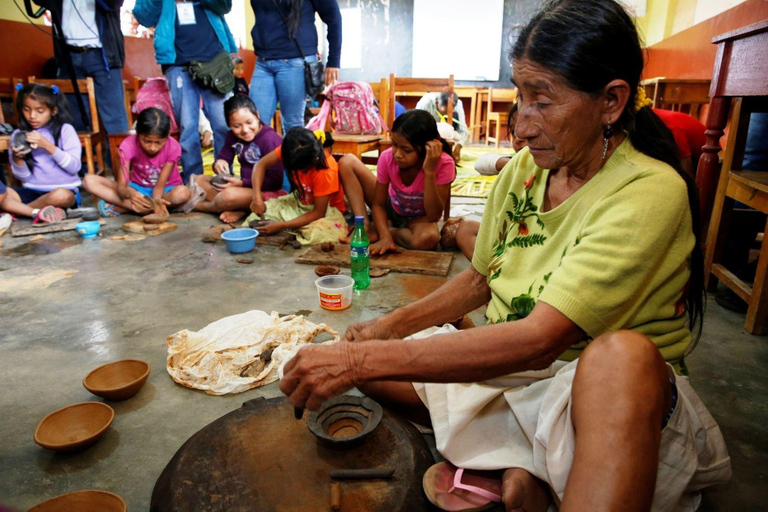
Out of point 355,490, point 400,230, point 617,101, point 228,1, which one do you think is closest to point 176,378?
point 355,490

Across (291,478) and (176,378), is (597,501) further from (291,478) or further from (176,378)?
(176,378)

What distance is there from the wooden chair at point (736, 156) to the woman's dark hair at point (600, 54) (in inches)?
52.1

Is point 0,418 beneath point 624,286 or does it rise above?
beneath

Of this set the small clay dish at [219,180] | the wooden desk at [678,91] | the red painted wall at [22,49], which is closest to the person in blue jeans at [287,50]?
the small clay dish at [219,180]

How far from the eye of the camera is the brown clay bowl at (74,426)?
147 cm

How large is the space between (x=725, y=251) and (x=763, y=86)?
1.17 m

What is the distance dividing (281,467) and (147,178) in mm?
4052

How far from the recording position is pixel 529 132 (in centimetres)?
116

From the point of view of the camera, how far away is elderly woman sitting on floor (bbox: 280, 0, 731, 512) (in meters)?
0.89

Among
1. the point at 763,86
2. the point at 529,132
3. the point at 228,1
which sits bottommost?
the point at 529,132

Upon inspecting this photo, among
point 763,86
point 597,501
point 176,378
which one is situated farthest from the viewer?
point 763,86

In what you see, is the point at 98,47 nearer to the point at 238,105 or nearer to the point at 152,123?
the point at 152,123

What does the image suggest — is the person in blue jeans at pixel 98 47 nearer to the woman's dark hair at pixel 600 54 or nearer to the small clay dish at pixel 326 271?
the small clay dish at pixel 326 271

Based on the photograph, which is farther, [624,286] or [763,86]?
[763,86]
